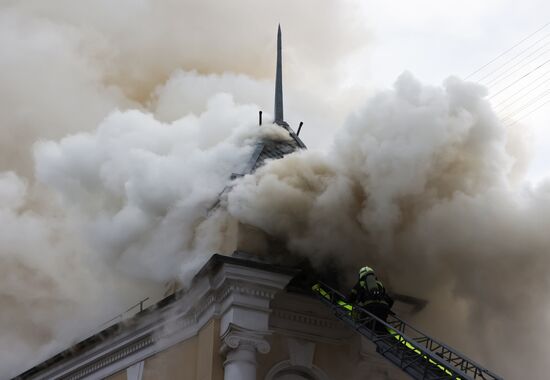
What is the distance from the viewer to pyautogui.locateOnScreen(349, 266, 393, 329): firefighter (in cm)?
1352

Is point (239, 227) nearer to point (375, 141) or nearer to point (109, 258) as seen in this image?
point (375, 141)

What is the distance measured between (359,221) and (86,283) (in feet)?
26.1

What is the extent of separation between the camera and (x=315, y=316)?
1459cm

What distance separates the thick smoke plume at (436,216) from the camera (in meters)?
15.1

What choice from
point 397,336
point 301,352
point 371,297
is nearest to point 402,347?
point 397,336

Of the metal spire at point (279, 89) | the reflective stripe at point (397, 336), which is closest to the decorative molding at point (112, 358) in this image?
the reflective stripe at point (397, 336)

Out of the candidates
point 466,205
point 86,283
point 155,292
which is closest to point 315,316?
point 466,205

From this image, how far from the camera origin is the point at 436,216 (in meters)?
15.1

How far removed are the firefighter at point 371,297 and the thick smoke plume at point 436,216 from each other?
1459 millimetres

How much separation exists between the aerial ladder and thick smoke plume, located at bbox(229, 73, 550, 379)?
1427 mm

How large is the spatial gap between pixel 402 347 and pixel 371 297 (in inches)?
55.5

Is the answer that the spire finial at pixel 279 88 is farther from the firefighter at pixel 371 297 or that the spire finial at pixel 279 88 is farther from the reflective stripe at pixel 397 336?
the firefighter at pixel 371 297

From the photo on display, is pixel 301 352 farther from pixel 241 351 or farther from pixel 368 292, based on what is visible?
pixel 368 292

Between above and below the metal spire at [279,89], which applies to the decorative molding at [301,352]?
below
